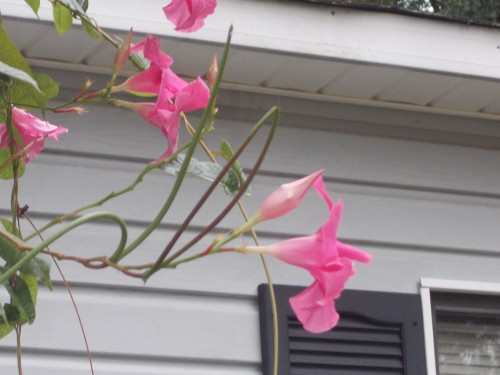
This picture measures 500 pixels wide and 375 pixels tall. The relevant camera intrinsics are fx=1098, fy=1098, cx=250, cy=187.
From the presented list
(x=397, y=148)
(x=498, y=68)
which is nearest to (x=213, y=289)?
(x=397, y=148)

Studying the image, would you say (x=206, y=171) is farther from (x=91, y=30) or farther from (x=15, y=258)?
(x=91, y=30)

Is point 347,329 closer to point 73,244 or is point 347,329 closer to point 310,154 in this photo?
point 310,154

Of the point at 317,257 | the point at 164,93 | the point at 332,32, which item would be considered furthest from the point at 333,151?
the point at 317,257

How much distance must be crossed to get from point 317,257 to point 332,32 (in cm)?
212

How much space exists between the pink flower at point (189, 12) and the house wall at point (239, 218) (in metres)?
1.56

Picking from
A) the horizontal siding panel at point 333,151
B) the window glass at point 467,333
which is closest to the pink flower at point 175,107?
the horizontal siding panel at point 333,151

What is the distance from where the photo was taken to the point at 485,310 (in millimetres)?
3307

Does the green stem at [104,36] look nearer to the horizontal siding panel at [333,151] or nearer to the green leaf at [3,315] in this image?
the green leaf at [3,315]

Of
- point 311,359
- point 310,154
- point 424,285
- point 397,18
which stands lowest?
point 311,359

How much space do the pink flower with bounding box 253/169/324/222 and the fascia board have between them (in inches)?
72.2

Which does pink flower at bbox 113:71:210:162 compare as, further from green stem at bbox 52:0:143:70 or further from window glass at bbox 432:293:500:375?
window glass at bbox 432:293:500:375

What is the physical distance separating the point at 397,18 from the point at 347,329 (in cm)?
87

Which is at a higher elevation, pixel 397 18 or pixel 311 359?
pixel 397 18

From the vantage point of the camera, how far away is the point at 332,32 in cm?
285
